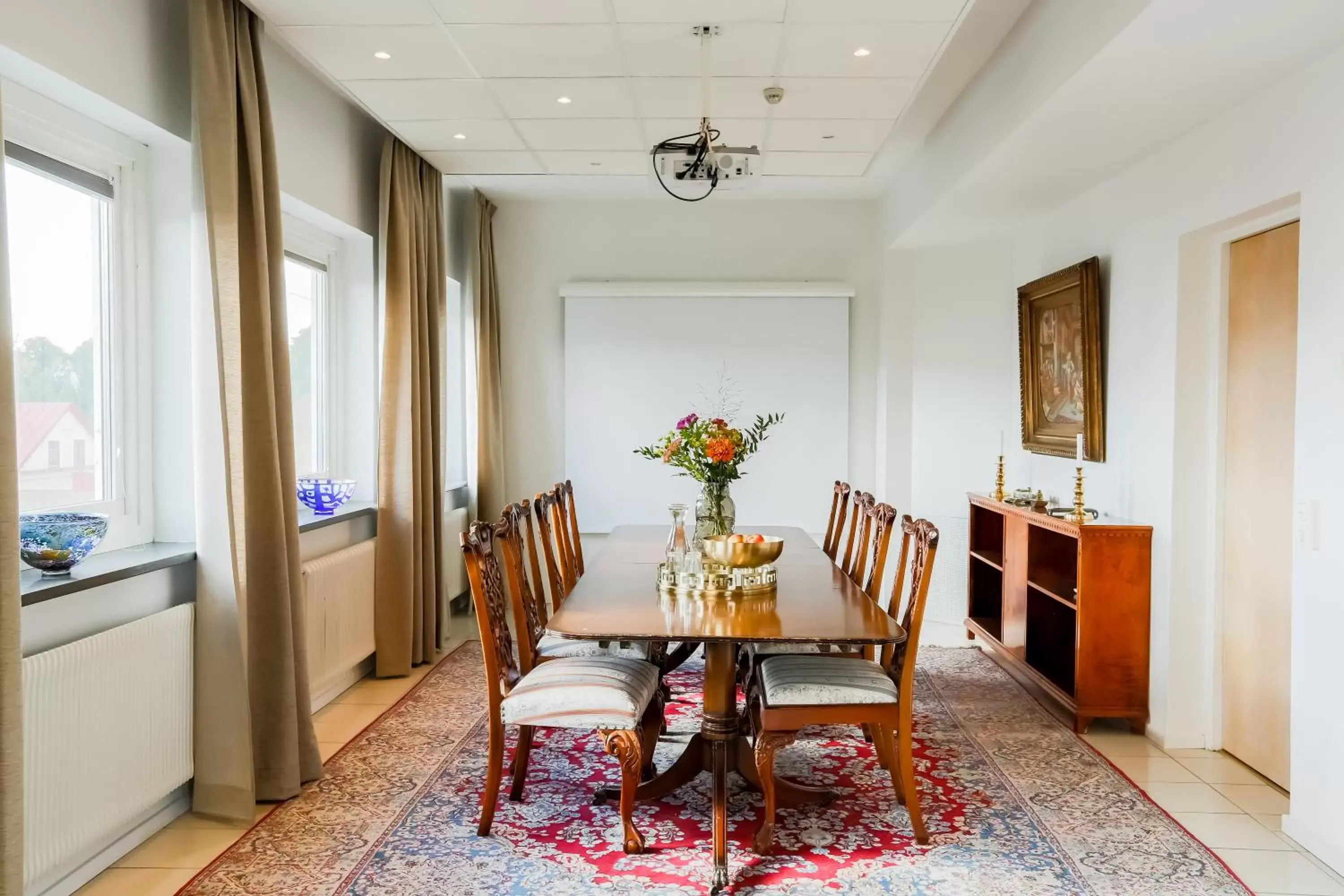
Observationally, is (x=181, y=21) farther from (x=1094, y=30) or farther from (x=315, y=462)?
(x=1094, y=30)

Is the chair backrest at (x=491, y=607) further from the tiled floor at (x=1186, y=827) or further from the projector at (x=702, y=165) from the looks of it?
the projector at (x=702, y=165)

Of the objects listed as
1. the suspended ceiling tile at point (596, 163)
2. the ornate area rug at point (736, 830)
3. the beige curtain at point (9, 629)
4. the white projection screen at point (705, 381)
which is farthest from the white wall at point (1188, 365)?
the beige curtain at point (9, 629)

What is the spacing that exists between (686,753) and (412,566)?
2.16 meters

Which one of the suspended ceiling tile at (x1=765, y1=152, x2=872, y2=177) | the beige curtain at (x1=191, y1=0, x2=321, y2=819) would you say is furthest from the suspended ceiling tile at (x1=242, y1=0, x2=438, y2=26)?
the suspended ceiling tile at (x1=765, y1=152, x2=872, y2=177)

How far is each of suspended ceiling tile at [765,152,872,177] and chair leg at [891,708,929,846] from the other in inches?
128

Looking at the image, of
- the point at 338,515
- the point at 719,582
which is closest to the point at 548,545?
the point at 719,582

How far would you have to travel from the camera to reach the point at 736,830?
10.2ft

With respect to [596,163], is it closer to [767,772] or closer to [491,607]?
[491,607]

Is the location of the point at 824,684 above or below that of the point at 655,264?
below

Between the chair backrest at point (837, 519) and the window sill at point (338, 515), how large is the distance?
7.50ft

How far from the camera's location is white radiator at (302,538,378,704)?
4.16 metres

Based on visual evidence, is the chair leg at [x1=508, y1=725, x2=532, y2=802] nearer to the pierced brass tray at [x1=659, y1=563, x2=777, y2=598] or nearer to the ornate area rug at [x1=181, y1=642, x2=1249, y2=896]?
the ornate area rug at [x1=181, y1=642, x2=1249, y2=896]

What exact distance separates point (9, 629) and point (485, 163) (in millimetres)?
3826

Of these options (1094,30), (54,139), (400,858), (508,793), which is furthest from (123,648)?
(1094,30)
